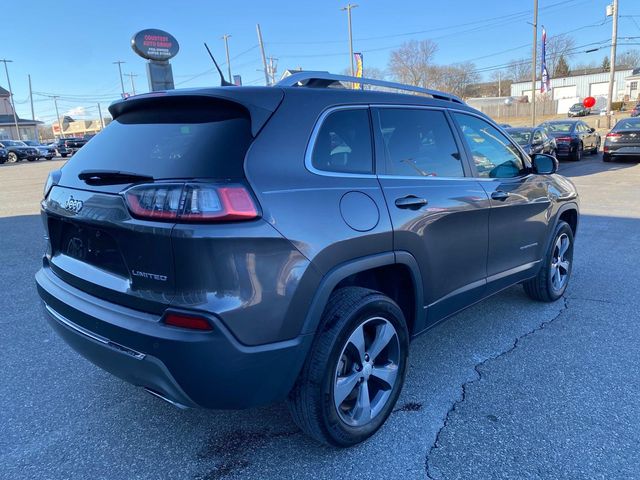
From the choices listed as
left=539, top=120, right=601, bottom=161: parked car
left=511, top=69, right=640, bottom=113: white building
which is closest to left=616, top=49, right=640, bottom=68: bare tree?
left=511, top=69, right=640, bottom=113: white building

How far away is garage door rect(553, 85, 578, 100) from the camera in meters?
76.1

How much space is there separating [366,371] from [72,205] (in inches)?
68.0

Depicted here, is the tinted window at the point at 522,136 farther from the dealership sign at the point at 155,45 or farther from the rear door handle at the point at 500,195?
the rear door handle at the point at 500,195

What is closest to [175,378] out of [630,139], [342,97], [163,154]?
[163,154]

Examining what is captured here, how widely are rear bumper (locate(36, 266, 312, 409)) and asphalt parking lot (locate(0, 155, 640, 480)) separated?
54cm

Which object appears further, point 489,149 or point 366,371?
point 489,149

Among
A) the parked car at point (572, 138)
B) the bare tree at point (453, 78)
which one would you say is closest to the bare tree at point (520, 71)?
the bare tree at point (453, 78)

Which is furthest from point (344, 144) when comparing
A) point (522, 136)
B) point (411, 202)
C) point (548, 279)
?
point (522, 136)

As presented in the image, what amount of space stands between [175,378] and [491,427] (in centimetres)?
176

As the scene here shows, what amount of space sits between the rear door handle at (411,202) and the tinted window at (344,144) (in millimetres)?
236

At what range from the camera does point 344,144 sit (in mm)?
2570

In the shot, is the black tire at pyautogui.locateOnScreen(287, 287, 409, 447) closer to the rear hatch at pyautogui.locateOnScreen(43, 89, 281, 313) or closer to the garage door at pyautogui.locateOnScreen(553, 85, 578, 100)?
the rear hatch at pyautogui.locateOnScreen(43, 89, 281, 313)

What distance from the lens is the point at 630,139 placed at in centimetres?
1694

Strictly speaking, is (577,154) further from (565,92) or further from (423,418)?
(565,92)
